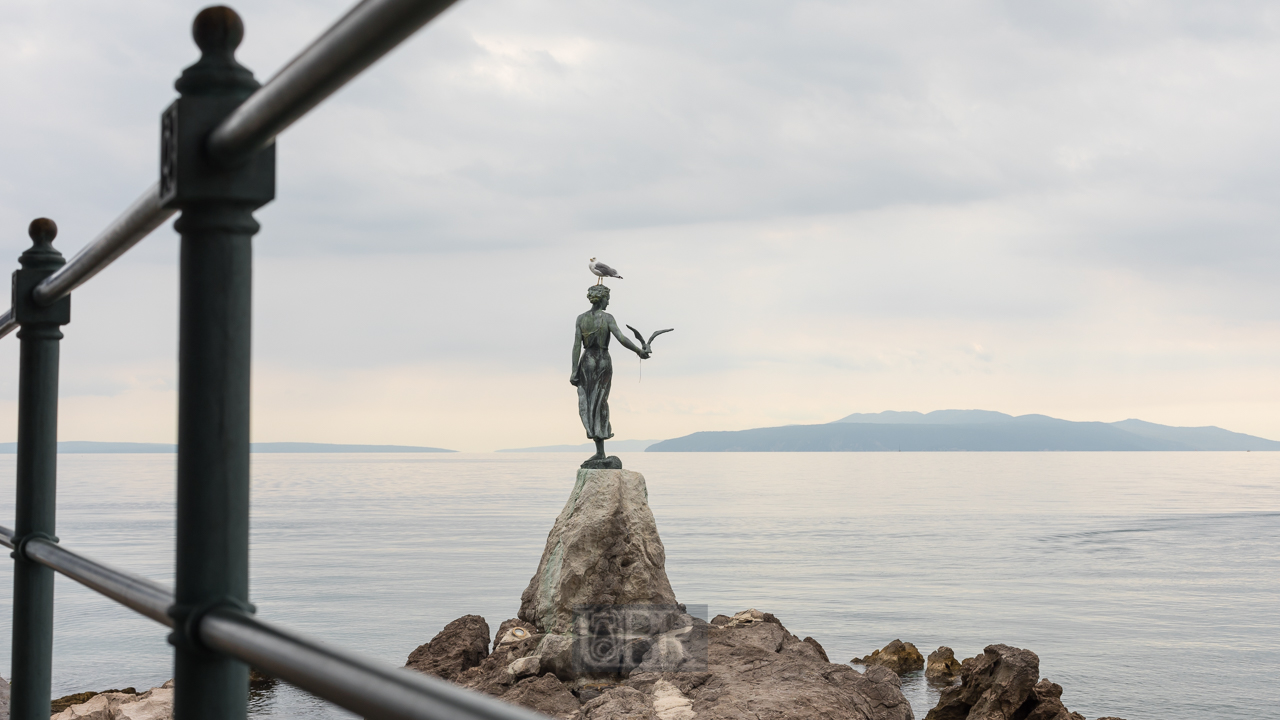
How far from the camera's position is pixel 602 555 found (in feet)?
39.8

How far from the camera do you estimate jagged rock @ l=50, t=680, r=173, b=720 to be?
1209 cm

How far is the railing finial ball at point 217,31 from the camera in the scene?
1.15 meters

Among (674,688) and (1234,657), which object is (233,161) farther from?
(1234,657)

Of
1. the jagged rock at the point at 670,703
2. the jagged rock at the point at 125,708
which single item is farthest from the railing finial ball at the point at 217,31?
the jagged rock at the point at 125,708

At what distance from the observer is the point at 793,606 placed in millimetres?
31984

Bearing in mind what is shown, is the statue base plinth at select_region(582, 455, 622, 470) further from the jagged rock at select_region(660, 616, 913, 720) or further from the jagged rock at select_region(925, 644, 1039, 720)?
the jagged rock at select_region(925, 644, 1039, 720)

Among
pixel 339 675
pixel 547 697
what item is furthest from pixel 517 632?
pixel 339 675

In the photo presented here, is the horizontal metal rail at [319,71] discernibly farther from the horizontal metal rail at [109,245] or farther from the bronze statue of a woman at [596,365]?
the bronze statue of a woman at [596,365]

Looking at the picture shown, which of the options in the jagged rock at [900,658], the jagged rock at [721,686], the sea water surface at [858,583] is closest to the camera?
the jagged rock at [721,686]

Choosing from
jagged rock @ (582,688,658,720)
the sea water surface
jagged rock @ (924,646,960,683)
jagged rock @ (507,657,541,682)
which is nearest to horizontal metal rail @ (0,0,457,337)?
the sea water surface

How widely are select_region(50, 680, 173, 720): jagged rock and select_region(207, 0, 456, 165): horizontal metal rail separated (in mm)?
12358

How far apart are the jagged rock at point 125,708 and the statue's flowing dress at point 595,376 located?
5.72 metres

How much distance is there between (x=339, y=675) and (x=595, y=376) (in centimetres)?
1152

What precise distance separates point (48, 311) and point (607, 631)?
1044cm
